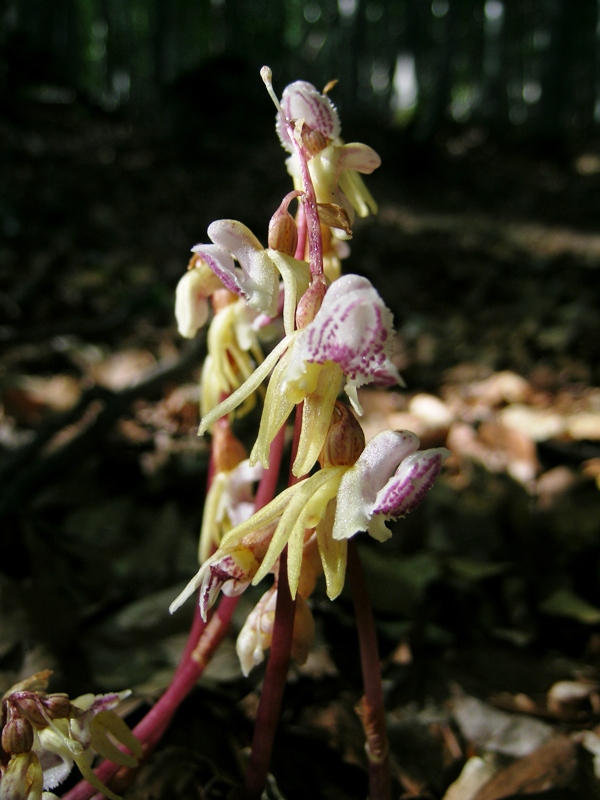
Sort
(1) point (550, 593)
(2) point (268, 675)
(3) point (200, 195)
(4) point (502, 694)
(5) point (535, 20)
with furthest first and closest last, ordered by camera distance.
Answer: (5) point (535, 20), (3) point (200, 195), (1) point (550, 593), (4) point (502, 694), (2) point (268, 675)

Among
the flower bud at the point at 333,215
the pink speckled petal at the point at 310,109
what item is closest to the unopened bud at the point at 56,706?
the flower bud at the point at 333,215

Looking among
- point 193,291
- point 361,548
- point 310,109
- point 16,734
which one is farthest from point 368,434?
point 16,734

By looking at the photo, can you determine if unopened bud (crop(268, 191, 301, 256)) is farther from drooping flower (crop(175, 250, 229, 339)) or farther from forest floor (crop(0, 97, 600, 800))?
forest floor (crop(0, 97, 600, 800))

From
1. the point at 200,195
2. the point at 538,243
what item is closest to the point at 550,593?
the point at 538,243

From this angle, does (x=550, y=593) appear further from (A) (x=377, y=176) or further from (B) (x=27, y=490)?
(A) (x=377, y=176)

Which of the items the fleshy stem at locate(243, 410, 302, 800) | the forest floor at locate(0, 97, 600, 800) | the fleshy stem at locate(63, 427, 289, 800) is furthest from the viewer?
the forest floor at locate(0, 97, 600, 800)

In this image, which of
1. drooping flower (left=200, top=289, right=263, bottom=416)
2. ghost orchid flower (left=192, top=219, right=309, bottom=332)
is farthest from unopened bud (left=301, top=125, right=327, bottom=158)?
drooping flower (left=200, top=289, right=263, bottom=416)

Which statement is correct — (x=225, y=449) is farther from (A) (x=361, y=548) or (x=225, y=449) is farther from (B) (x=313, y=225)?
(A) (x=361, y=548)
